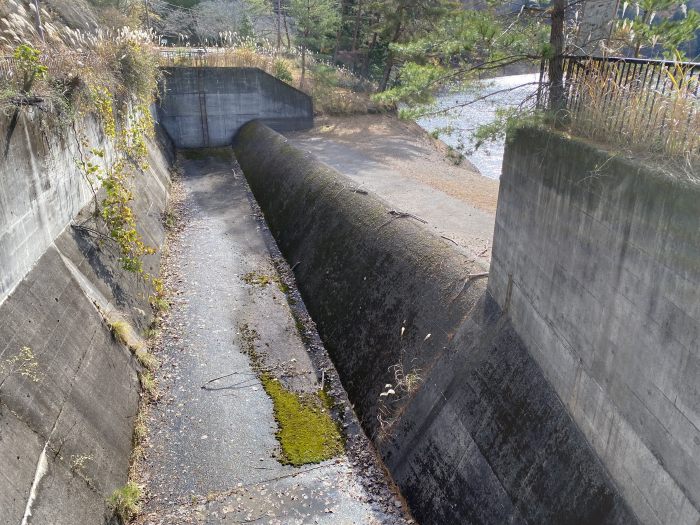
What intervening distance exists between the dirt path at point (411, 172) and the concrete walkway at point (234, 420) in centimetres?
355

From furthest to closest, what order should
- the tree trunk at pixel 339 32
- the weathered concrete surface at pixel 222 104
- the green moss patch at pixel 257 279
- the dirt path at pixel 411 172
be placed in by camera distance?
the tree trunk at pixel 339 32 < the weathered concrete surface at pixel 222 104 < the green moss patch at pixel 257 279 < the dirt path at pixel 411 172

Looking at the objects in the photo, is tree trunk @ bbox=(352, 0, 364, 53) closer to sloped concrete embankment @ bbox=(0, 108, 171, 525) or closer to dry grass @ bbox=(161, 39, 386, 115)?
dry grass @ bbox=(161, 39, 386, 115)

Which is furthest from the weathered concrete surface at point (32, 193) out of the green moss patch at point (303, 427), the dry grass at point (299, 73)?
the dry grass at point (299, 73)

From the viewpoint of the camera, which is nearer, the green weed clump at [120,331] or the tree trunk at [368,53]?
the green weed clump at [120,331]

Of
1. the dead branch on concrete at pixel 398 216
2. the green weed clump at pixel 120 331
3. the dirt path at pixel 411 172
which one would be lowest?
the green weed clump at pixel 120 331

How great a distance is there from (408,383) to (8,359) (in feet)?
16.5

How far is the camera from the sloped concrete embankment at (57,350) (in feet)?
18.2

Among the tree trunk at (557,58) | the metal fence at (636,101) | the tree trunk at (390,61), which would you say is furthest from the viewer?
the tree trunk at (390,61)

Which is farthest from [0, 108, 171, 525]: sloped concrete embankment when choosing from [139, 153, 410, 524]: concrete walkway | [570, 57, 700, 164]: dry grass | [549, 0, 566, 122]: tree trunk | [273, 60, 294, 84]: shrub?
[273, 60, 294, 84]: shrub

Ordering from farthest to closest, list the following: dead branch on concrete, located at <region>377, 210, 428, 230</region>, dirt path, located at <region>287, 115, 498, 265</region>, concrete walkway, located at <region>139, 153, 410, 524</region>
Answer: dirt path, located at <region>287, 115, 498, 265</region>
dead branch on concrete, located at <region>377, 210, 428, 230</region>
concrete walkway, located at <region>139, 153, 410, 524</region>

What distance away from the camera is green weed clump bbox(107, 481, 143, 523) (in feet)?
20.5

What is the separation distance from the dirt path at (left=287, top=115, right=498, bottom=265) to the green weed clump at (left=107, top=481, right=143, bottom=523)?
6181 mm

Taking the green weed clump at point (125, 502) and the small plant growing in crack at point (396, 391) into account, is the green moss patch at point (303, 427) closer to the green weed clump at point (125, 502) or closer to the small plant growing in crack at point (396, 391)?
the small plant growing in crack at point (396, 391)

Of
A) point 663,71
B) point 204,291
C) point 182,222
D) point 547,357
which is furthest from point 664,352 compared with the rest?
point 182,222
